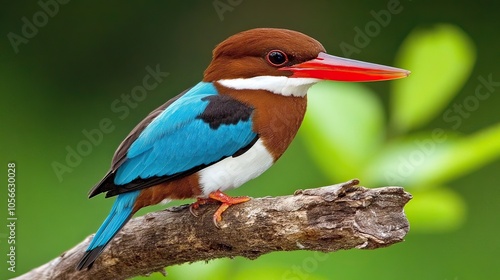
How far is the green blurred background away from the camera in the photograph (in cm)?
222

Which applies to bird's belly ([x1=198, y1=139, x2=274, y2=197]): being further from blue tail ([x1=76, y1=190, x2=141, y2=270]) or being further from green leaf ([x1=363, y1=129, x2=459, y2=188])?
green leaf ([x1=363, y1=129, x2=459, y2=188])

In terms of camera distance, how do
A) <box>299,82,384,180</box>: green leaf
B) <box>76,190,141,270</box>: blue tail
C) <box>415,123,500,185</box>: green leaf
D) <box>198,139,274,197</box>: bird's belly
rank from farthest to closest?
1. <box>198,139,274,197</box>: bird's belly
2. <box>76,190,141,270</box>: blue tail
3. <box>299,82,384,180</box>: green leaf
4. <box>415,123,500,185</box>: green leaf

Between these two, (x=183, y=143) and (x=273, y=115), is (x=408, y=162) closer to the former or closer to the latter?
(x=273, y=115)

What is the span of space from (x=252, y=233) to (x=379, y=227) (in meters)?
0.35

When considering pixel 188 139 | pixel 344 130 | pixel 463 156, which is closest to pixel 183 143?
pixel 188 139

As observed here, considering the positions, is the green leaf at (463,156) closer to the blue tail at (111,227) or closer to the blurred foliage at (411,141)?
the blurred foliage at (411,141)

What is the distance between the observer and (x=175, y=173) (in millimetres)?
2520

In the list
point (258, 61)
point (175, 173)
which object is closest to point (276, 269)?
point (175, 173)

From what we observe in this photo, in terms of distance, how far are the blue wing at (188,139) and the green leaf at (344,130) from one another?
351 millimetres

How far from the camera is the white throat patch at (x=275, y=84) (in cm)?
262

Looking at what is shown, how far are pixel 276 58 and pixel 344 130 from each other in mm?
519

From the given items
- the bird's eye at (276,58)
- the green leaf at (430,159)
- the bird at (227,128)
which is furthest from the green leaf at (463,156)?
the bird's eye at (276,58)

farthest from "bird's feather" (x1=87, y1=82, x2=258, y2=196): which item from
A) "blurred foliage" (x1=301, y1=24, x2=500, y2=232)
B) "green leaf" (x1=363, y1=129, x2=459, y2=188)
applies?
"green leaf" (x1=363, y1=129, x2=459, y2=188)

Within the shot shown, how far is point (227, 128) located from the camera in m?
2.54
